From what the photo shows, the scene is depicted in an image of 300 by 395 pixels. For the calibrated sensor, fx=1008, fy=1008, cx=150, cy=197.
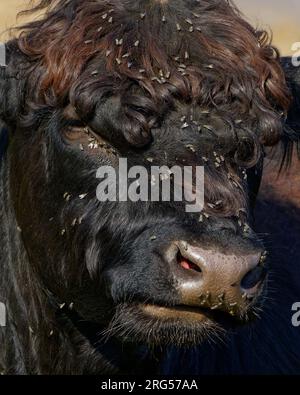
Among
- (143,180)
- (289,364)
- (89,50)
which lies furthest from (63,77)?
(289,364)

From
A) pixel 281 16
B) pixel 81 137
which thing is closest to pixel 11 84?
pixel 81 137

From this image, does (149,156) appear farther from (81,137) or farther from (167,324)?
(167,324)

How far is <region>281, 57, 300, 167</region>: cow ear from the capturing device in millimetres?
5371

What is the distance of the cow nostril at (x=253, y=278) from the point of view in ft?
14.0

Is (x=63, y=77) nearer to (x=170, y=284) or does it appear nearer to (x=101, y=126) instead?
(x=101, y=126)

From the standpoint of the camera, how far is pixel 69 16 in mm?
4977

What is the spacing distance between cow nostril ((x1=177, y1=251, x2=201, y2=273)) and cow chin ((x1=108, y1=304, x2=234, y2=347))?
0.27 m

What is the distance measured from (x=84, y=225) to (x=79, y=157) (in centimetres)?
32

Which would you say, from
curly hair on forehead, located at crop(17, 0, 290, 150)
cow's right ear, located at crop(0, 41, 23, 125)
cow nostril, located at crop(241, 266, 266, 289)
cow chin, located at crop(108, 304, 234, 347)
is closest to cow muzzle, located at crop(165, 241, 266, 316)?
cow nostril, located at crop(241, 266, 266, 289)

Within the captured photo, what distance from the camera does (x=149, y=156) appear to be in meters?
4.53

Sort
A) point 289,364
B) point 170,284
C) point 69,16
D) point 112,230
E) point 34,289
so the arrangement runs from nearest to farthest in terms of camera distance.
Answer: point 170,284
point 112,230
point 69,16
point 34,289
point 289,364
